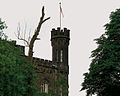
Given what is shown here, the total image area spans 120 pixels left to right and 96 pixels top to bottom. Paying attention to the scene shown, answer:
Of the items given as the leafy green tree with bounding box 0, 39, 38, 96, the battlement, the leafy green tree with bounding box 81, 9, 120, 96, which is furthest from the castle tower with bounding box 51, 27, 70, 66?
the leafy green tree with bounding box 0, 39, 38, 96

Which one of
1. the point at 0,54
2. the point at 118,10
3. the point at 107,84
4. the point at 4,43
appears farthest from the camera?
the point at 118,10

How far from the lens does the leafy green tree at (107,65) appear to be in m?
40.2

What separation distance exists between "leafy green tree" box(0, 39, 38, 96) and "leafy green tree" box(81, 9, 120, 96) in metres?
16.0

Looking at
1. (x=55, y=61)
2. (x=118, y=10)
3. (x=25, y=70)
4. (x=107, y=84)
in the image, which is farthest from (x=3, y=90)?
(x=55, y=61)

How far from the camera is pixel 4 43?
86.5 ft

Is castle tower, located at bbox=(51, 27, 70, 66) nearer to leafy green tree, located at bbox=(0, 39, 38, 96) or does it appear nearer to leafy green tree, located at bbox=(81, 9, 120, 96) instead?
leafy green tree, located at bbox=(81, 9, 120, 96)

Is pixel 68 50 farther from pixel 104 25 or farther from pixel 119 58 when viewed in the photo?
pixel 119 58

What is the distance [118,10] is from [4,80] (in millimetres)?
23728

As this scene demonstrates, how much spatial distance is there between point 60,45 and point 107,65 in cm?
1657

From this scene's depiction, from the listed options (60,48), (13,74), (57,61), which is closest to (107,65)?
(57,61)

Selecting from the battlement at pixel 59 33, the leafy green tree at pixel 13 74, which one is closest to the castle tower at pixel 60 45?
the battlement at pixel 59 33

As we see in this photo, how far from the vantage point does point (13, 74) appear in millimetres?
24641

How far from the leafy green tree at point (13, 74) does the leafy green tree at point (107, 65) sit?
1597 cm

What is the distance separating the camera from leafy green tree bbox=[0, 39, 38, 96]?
2423cm
